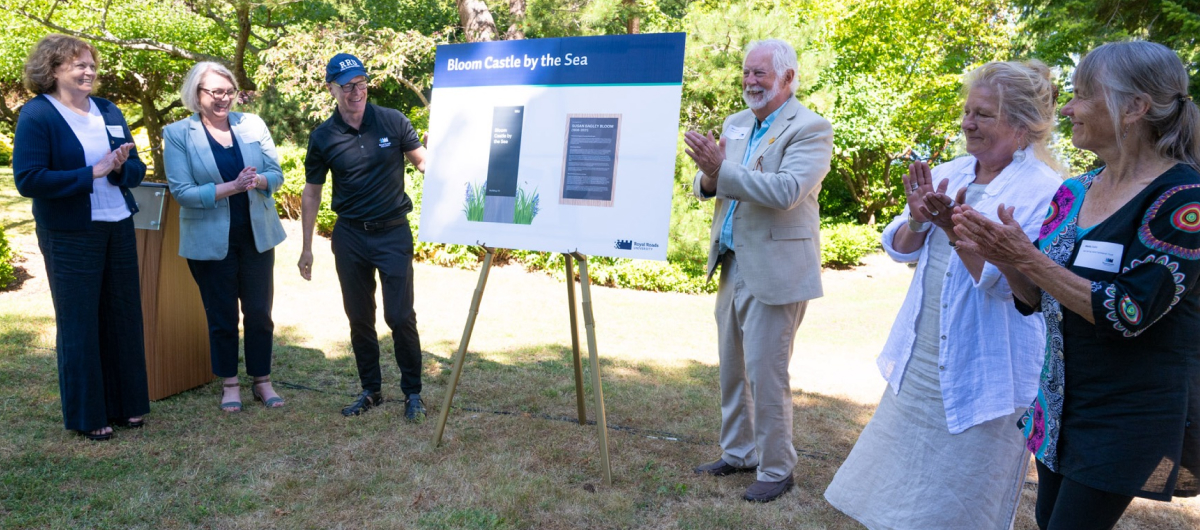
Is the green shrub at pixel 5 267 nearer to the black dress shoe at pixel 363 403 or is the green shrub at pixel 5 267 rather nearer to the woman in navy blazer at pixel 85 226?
the woman in navy blazer at pixel 85 226

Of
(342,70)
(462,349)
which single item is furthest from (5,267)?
(462,349)

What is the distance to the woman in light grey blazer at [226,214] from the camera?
13.4ft

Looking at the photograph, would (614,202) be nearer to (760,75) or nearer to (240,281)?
(760,75)

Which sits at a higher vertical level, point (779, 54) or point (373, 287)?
point (779, 54)

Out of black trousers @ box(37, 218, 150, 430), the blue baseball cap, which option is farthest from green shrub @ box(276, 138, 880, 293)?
black trousers @ box(37, 218, 150, 430)

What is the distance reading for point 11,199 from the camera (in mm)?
12664

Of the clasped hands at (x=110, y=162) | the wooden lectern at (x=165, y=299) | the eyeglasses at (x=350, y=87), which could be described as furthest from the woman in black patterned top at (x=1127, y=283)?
the wooden lectern at (x=165, y=299)

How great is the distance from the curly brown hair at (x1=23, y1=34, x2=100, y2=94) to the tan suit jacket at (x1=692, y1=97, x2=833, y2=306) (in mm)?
2963

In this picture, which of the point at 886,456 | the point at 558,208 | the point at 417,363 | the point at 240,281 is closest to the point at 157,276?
the point at 240,281

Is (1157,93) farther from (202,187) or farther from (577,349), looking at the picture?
(202,187)

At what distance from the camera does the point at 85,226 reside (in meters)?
3.72

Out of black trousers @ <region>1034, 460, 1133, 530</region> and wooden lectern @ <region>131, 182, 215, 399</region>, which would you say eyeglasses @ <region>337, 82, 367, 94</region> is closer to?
wooden lectern @ <region>131, 182, 215, 399</region>

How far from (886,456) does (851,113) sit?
472 inches

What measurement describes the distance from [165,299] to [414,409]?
159 centimetres
